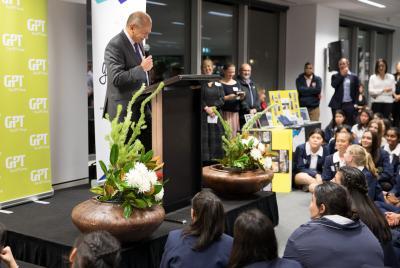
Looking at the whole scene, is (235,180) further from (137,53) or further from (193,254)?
(193,254)

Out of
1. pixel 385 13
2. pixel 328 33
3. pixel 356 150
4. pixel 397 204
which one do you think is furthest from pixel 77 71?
pixel 385 13

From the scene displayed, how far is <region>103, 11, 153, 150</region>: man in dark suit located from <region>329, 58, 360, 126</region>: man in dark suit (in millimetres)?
5133

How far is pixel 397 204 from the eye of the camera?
418 centimetres

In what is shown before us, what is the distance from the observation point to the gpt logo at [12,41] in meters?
3.69

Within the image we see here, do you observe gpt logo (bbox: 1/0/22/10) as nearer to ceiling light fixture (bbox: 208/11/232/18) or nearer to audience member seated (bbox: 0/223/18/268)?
audience member seated (bbox: 0/223/18/268)

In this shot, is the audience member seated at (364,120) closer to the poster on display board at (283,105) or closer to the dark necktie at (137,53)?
the poster on display board at (283,105)

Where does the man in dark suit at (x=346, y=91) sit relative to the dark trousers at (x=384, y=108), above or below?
above

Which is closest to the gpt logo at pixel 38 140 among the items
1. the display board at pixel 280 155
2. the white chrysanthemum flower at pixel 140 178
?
the white chrysanthemum flower at pixel 140 178

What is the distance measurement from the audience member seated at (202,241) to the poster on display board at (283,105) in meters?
4.33

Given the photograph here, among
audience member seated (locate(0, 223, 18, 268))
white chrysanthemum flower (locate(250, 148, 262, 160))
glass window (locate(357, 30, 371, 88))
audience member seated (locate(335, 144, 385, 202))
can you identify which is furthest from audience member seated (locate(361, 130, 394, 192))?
glass window (locate(357, 30, 371, 88))

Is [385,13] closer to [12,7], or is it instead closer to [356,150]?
[356,150]

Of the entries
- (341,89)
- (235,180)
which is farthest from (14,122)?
(341,89)

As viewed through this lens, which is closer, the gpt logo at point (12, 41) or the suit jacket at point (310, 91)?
the gpt logo at point (12, 41)

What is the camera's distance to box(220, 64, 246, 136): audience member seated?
6.12m
